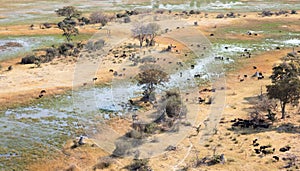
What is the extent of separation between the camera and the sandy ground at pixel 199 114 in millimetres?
25047

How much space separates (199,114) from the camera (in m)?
33.4

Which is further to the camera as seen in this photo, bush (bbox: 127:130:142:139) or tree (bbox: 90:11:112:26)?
tree (bbox: 90:11:112:26)

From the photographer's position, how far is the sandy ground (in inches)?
986

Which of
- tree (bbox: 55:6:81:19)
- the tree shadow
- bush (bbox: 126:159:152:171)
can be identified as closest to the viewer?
bush (bbox: 126:159:152:171)

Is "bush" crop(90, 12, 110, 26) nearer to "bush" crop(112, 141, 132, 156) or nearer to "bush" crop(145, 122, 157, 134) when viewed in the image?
"bush" crop(145, 122, 157, 134)

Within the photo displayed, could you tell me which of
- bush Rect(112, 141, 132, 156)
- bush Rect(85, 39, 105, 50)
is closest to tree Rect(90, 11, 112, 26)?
bush Rect(85, 39, 105, 50)

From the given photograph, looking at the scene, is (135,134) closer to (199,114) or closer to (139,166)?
(139,166)

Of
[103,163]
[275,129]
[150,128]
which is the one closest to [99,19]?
[150,128]

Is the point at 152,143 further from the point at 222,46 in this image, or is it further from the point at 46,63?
the point at 222,46

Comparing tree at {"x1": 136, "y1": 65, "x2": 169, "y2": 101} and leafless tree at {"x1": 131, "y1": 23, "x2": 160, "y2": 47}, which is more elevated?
leafless tree at {"x1": 131, "y1": 23, "x2": 160, "y2": 47}

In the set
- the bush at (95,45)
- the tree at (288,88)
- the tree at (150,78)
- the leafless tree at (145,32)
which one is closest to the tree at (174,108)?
the tree at (150,78)

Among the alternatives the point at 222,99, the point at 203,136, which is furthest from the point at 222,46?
the point at 203,136

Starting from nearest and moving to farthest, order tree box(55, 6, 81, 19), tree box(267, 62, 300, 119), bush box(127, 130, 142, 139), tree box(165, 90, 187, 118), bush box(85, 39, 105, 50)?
bush box(127, 130, 142, 139) → tree box(267, 62, 300, 119) → tree box(165, 90, 187, 118) → bush box(85, 39, 105, 50) → tree box(55, 6, 81, 19)

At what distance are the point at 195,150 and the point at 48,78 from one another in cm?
2277
